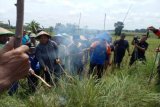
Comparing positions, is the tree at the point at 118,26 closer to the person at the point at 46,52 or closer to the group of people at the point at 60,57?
the group of people at the point at 60,57

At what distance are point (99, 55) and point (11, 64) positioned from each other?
780cm

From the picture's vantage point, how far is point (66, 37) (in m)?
9.27

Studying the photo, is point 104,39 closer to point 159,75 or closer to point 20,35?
point 159,75

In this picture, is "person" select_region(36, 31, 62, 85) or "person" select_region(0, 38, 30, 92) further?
"person" select_region(36, 31, 62, 85)

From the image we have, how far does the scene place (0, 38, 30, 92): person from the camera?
68.3 inches

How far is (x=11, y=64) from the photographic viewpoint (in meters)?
1.76

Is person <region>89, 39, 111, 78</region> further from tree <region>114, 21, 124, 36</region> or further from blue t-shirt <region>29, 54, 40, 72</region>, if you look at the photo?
tree <region>114, 21, 124, 36</region>

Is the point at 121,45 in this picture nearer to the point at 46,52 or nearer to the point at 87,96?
the point at 46,52

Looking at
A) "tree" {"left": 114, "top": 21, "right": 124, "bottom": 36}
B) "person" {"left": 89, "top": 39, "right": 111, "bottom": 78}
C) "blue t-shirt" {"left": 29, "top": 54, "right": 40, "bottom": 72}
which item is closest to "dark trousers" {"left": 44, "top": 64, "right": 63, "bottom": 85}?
"blue t-shirt" {"left": 29, "top": 54, "right": 40, "bottom": 72}

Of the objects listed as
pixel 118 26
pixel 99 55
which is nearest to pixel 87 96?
pixel 118 26

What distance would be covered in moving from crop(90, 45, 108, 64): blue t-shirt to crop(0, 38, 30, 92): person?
7664mm

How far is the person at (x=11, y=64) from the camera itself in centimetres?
173

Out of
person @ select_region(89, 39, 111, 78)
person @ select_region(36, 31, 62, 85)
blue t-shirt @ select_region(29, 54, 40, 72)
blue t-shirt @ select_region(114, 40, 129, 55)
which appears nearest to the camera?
person @ select_region(36, 31, 62, 85)

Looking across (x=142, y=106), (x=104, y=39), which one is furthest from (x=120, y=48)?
(x=142, y=106)
